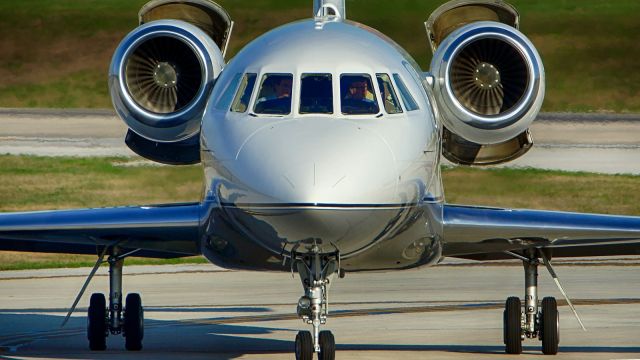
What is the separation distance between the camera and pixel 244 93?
1385cm

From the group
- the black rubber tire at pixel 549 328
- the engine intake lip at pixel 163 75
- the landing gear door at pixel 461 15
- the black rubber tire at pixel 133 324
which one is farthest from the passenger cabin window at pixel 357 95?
the black rubber tire at pixel 133 324

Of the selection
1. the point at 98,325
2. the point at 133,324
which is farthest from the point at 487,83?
the point at 98,325

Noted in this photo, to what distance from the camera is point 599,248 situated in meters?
17.0

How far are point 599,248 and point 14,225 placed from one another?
6556 millimetres

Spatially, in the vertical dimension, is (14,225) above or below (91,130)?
below

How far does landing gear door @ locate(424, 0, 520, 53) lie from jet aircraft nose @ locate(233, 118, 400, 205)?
5.31 meters

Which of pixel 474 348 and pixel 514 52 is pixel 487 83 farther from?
pixel 474 348

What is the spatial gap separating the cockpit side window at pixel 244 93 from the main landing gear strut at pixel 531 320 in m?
4.43

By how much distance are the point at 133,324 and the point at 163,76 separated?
2.91 m

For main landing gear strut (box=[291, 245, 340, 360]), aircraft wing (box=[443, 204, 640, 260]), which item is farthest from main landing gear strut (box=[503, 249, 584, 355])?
main landing gear strut (box=[291, 245, 340, 360])

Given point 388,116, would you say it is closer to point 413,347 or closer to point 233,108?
point 233,108

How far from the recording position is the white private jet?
1253 cm

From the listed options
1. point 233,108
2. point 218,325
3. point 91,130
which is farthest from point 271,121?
point 91,130

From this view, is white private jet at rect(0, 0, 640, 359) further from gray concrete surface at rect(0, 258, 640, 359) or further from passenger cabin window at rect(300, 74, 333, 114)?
gray concrete surface at rect(0, 258, 640, 359)
